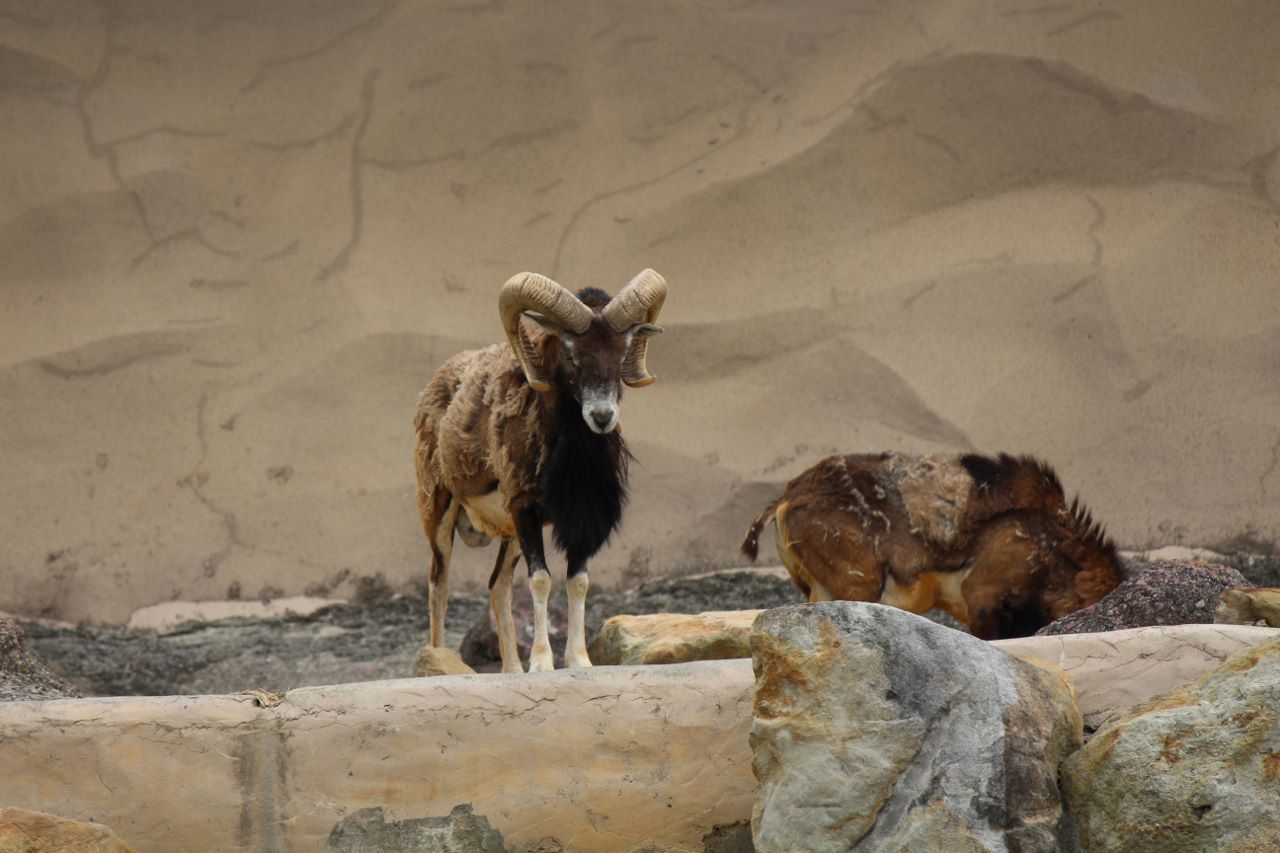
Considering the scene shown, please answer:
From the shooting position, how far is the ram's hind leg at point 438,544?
26.5 ft

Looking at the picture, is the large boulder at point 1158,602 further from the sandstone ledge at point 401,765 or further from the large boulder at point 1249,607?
the sandstone ledge at point 401,765

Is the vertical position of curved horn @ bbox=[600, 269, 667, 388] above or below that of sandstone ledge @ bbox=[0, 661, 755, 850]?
above

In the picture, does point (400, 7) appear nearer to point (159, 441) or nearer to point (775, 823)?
point (159, 441)

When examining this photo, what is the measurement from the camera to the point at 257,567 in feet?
36.1

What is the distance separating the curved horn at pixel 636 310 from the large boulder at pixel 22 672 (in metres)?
2.72

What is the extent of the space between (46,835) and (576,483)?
2.83 meters

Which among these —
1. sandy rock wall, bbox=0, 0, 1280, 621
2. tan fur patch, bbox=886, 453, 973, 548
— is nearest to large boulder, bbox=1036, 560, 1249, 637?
tan fur patch, bbox=886, 453, 973, 548

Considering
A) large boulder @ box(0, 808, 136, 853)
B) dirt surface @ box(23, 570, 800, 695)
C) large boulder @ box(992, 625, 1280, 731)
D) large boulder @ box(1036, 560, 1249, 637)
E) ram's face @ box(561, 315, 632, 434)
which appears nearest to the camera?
large boulder @ box(0, 808, 136, 853)

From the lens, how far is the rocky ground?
920 cm

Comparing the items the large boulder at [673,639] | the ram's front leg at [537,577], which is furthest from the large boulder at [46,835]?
the large boulder at [673,639]

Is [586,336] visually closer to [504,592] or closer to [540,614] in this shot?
[540,614]

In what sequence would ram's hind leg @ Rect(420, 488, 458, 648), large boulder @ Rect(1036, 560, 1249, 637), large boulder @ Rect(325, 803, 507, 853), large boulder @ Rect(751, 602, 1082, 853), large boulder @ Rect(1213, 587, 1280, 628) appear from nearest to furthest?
large boulder @ Rect(751, 602, 1082, 853), large boulder @ Rect(325, 803, 507, 853), large boulder @ Rect(1213, 587, 1280, 628), large boulder @ Rect(1036, 560, 1249, 637), ram's hind leg @ Rect(420, 488, 458, 648)

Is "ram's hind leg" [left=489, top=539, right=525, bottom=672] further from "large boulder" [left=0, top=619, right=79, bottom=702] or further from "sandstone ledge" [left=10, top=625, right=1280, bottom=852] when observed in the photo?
"sandstone ledge" [left=10, top=625, right=1280, bottom=852]

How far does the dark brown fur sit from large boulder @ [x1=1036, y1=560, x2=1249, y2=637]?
0.89 meters
